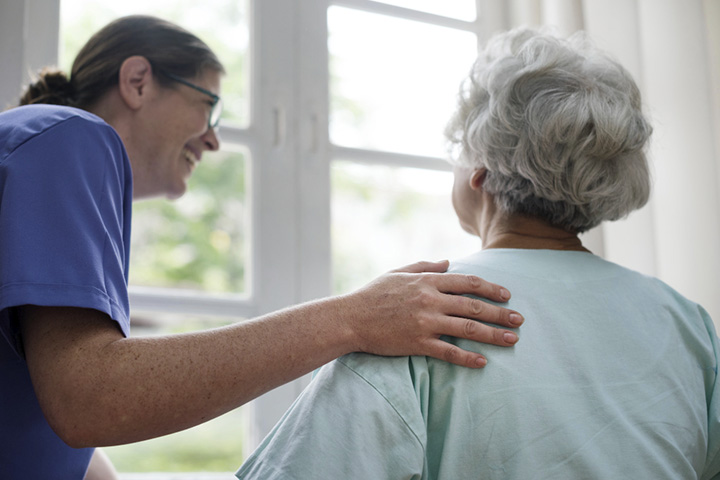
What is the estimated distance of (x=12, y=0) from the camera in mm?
1854

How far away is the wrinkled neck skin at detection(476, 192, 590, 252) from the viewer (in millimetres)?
1369

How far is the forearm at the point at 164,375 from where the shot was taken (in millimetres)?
950

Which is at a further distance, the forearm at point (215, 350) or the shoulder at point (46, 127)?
the shoulder at point (46, 127)

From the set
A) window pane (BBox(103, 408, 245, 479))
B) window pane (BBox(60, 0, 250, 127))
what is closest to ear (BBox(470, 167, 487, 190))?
window pane (BBox(60, 0, 250, 127))

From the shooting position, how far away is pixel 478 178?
4.67 feet

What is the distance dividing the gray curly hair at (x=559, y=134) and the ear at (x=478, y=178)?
0.01 m

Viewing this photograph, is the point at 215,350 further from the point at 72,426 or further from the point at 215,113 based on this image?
the point at 215,113

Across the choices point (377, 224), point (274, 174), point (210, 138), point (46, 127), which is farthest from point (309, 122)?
point (377, 224)

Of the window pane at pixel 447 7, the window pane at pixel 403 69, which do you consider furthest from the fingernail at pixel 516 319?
the window pane at pixel 447 7

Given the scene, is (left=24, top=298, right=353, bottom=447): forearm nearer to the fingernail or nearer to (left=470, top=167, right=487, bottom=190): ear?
the fingernail

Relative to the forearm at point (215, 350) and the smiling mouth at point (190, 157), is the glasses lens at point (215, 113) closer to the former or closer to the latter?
the smiling mouth at point (190, 157)

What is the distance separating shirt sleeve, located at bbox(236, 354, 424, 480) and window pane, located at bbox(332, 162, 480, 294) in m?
8.01

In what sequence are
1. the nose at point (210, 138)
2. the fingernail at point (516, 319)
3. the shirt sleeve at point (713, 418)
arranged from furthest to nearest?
the nose at point (210, 138)
the shirt sleeve at point (713, 418)
the fingernail at point (516, 319)

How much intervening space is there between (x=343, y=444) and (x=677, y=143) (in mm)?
1423
